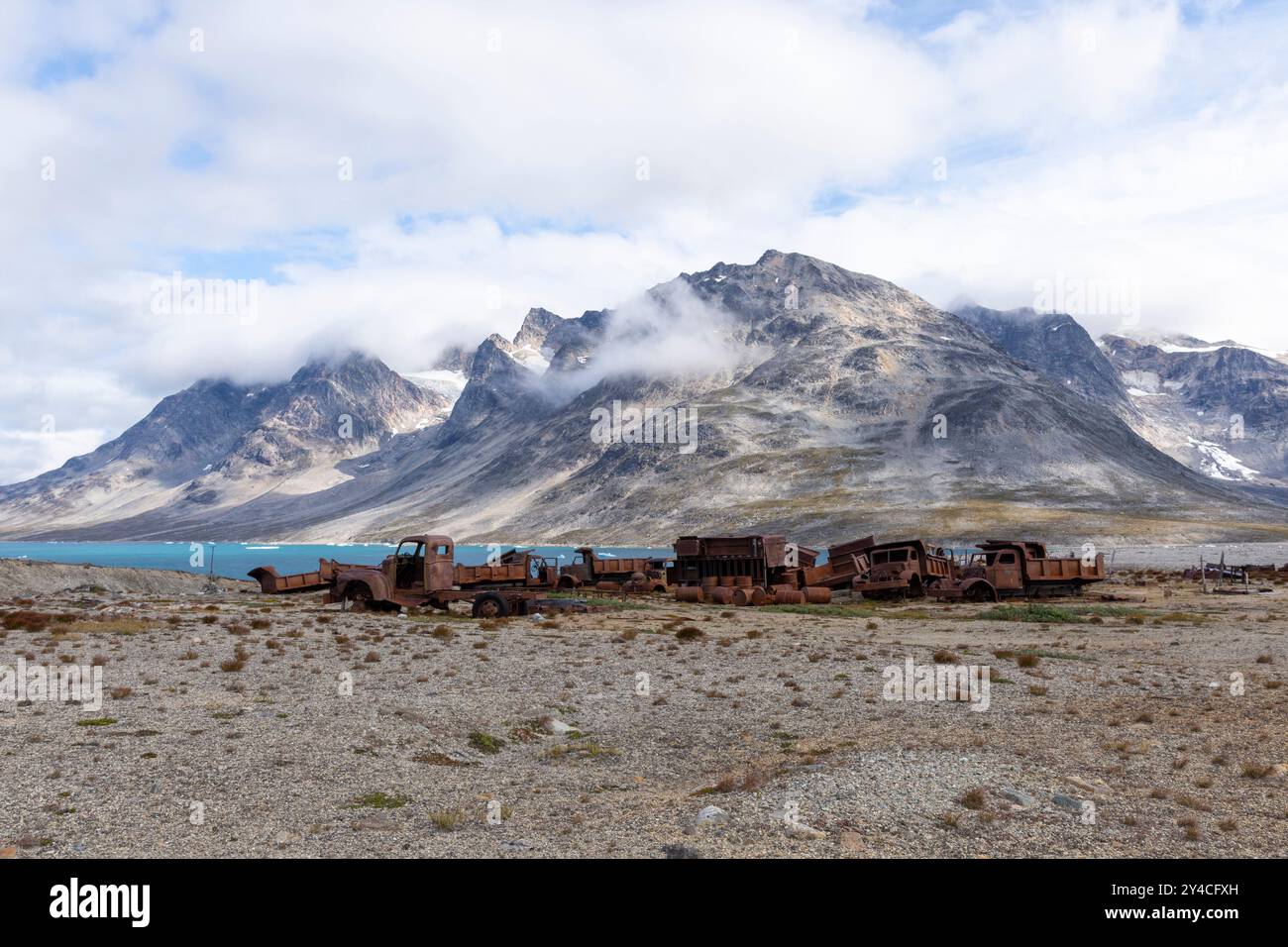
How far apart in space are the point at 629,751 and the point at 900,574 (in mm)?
39283

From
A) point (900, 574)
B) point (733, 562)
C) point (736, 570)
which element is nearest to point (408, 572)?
point (733, 562)

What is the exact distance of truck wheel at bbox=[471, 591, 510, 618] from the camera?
40344 millimetres

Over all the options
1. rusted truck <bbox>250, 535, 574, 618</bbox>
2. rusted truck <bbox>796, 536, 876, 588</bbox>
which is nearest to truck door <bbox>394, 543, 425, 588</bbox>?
rusted truck <bbox>250, 535, 574, 618</bbox>

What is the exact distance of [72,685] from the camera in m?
18.5

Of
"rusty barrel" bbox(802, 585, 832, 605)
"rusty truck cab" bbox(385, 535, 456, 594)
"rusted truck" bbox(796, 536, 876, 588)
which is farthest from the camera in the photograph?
"rusted truck" bbox(796, 536, 876, 588)

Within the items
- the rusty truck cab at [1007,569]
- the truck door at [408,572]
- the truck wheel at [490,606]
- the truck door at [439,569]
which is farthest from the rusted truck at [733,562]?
the truck door at [408,572]

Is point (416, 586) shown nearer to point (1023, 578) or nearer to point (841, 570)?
point (841, 570)

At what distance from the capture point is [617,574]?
6016 cm

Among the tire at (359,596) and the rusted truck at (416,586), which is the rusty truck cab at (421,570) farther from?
the tire at (359,596)

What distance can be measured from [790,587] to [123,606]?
35199 millimetres

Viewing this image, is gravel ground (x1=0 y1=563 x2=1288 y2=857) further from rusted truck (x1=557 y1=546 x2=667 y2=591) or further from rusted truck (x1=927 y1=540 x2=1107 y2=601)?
rusted truck (x1=557 y1=546 x2=667 y2=591)

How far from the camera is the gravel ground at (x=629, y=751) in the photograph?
1016 cm

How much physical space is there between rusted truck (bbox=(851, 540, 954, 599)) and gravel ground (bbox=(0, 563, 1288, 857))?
22461mm
